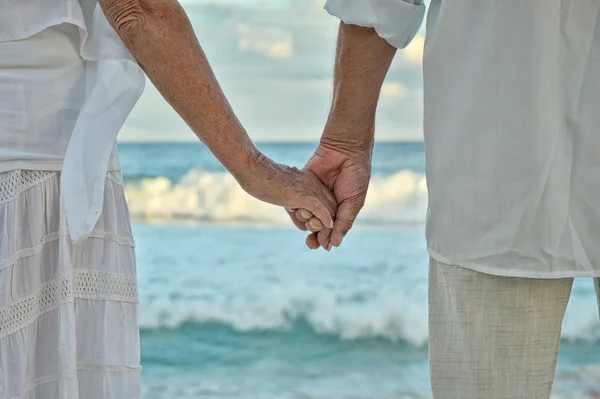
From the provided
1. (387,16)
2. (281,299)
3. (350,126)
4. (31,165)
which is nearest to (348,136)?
(350,126)

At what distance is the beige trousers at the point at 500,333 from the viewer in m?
1.36

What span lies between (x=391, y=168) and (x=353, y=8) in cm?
1162

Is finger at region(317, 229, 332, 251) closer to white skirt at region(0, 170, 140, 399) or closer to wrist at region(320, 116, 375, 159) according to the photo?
wrist at region(320, 116, 375, 159)

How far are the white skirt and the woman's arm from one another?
18 centimetres

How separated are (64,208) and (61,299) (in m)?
0.15

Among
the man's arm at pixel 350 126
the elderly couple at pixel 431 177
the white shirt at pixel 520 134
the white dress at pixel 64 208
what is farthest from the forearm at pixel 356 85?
the white dress at pixel 64 208

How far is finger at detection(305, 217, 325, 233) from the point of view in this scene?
199 centimetres

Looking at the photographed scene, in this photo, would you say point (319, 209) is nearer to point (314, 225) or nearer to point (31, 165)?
point (314, 225)

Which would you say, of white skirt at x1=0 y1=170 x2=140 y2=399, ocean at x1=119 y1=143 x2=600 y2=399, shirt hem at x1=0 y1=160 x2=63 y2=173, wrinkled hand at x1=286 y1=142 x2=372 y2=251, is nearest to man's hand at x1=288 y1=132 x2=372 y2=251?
wrinkled hand at x1=286 y1=142 x2=372 y2=251

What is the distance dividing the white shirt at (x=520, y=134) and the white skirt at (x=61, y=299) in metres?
0.58

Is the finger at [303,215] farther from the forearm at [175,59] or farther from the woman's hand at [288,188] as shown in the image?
the forearm at [175,59]

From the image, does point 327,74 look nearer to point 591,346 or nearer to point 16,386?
point 591,346

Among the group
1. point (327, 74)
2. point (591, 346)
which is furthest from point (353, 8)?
point (327, 74)

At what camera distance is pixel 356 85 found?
68.8 inches
